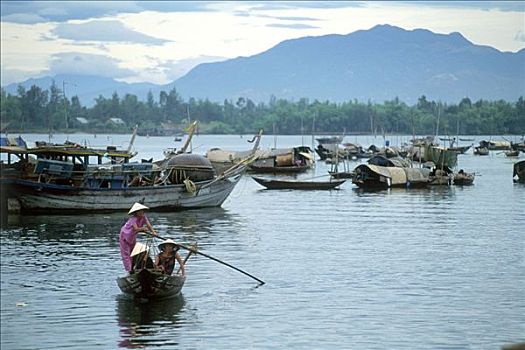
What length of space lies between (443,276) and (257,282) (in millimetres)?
4132

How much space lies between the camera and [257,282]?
66.6 feet

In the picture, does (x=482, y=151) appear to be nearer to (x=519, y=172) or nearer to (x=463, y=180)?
(x=519, y=172)

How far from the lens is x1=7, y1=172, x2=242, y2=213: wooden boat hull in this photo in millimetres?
31250

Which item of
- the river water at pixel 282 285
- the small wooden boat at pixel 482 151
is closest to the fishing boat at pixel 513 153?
the small wooden boat at pixel 482 151

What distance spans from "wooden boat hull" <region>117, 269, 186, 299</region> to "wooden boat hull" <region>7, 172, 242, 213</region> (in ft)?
44.9

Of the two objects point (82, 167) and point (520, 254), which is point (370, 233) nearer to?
point (520, 254)

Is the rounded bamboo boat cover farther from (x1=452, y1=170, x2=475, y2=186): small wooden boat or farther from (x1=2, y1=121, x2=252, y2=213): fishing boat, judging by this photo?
(x1=452, y1=170, x2=475, y2=186): small wooden boat

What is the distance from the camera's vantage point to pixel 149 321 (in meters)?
16.6

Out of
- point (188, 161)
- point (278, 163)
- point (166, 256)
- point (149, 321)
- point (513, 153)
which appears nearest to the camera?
point (149, 321)

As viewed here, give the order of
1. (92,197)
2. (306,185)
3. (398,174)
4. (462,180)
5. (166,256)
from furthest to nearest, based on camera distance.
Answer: (462,180)
(398,174)
(306,185)
(92,197)
(166,256)

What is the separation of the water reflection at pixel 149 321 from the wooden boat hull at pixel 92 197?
1368cm

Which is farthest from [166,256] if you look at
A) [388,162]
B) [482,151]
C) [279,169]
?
[482,151]

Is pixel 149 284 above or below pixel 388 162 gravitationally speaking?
below

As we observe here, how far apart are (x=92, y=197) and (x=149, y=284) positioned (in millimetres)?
15286
